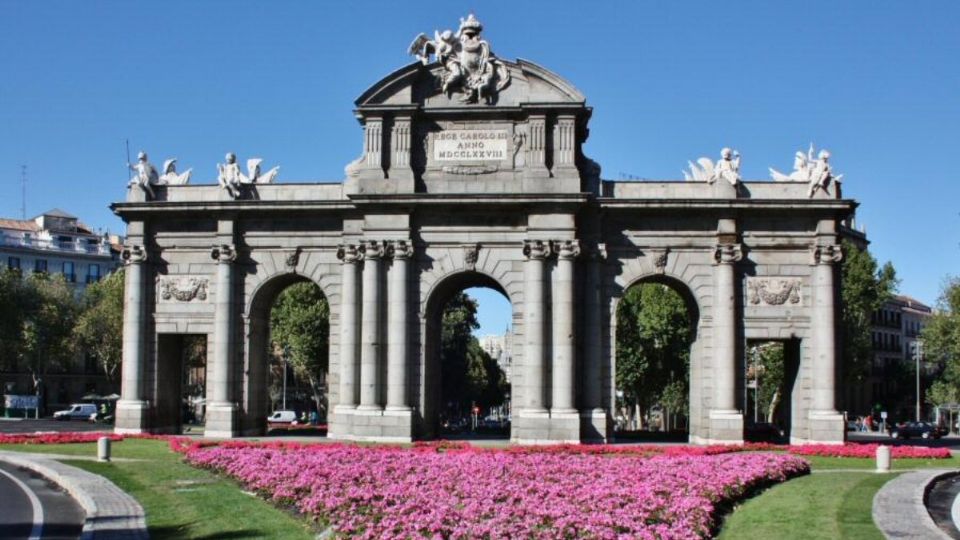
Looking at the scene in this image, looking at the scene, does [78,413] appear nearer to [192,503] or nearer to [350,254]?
[350,254]

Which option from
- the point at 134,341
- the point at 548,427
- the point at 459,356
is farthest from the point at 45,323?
the point at 548,427

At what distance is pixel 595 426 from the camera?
44.4m

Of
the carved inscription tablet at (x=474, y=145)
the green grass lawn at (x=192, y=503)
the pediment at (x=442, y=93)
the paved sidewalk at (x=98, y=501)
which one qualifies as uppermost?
the pediment at (x=442, y=93)

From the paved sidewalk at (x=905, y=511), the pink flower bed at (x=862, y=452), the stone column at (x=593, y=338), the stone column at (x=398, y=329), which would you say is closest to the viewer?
the paved sidewalk at (x=905, y=511)

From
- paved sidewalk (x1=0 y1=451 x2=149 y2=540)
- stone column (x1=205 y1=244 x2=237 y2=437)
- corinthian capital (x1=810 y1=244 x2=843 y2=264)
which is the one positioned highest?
corinthian capital (x1=810 y1=244 x2=843 y2=264)

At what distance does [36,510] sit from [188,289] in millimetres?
24000

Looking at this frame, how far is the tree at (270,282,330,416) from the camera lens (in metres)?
81.2

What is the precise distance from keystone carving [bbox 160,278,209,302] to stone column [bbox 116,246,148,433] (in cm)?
133

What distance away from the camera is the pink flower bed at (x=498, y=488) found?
2089 cm

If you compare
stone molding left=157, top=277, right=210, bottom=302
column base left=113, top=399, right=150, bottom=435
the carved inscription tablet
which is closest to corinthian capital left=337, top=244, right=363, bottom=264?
the carved inscription tablet

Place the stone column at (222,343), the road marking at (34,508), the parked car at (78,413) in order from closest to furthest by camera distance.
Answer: the road marking at (34,508) → the stone column at (222,343) → the parked car at (78,413)

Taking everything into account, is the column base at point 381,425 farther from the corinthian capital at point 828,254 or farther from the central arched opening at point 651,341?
the central arched opening at point 651,341

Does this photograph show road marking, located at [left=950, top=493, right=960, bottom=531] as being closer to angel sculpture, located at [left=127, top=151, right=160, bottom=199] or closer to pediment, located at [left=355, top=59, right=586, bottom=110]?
pediment, located at [left=355, top=59, right=586, bottom=110]

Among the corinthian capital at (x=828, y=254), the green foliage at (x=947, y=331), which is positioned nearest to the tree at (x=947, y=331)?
the green foliage at (x=947, y=331)
